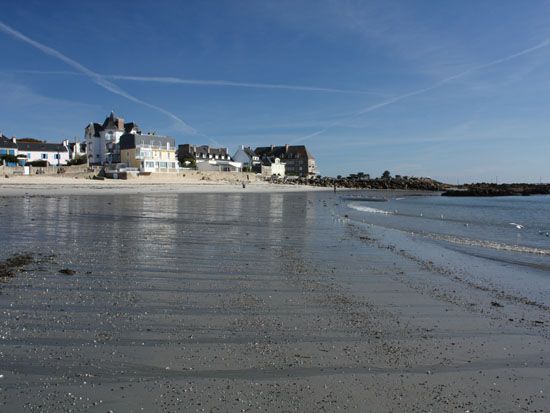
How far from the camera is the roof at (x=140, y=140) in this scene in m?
71.4

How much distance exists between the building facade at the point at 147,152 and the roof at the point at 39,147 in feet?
36.6

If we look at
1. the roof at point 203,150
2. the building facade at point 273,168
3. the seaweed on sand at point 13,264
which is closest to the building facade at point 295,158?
the building facade at point 273,168

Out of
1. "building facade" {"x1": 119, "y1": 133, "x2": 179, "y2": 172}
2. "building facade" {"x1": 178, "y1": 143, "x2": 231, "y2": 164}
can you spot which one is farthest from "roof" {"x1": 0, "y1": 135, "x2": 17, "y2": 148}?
"building facade" {"x1": 178, "y1": 143, "x2": 231, "y2": 164}

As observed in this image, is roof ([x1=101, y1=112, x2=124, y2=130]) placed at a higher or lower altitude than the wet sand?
higher

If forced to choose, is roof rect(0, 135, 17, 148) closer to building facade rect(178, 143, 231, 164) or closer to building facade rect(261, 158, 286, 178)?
building facade rect(178, 143, 231, 164)

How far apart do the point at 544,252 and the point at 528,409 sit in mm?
12732

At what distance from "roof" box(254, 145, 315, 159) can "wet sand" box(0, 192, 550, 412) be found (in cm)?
12347

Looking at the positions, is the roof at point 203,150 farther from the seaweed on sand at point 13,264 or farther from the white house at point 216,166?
the seaweed on sand at point 13,264

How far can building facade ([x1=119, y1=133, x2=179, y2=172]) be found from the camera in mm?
71438

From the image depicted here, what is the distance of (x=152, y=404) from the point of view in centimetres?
354

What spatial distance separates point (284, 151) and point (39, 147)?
245 ft

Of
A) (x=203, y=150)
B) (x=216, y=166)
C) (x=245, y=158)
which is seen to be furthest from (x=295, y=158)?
(x=216, y=166)

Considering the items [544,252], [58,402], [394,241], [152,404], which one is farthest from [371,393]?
[544,252]

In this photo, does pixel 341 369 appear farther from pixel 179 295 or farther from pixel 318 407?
pixel 179 295
